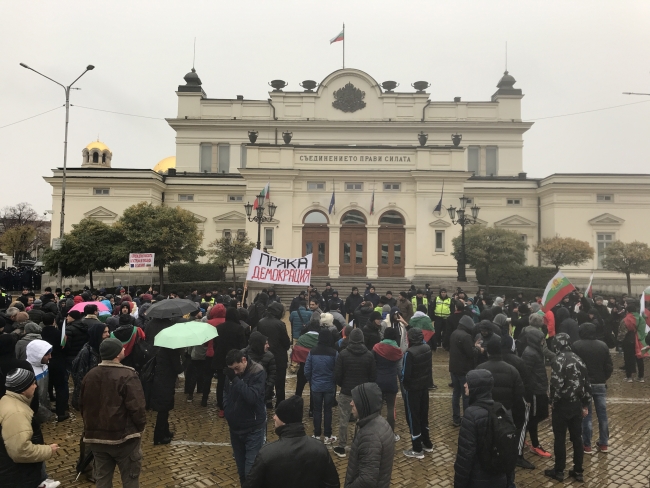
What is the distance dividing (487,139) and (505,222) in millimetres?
10658

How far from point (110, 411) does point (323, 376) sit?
3234mm

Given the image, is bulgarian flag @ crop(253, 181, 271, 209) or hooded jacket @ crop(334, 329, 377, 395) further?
bulgarian flag @ crop(253, 181, 271, 209)

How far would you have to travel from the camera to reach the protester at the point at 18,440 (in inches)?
160

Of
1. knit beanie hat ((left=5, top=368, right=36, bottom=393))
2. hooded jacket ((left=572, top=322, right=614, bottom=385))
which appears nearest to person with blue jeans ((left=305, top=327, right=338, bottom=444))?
knit beanie hat ((left=5, top=368, right=36, bottom=393))

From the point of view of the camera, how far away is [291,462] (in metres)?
3.28

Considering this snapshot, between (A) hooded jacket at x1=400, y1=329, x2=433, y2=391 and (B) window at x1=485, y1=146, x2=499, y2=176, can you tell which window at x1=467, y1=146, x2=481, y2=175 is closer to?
(B) window at x1=485, y1=146, x2=499, y2=176

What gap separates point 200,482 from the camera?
235 inches

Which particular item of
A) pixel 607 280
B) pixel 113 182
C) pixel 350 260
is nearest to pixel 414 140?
pixel 350 260

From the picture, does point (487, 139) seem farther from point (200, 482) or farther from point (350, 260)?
point (200, 482)

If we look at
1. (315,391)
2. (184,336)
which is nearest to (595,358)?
(315,391)

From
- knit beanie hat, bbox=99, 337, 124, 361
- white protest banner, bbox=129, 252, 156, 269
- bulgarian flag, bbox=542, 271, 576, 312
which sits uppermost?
white protest banner, bbox=129, 252, 156, 269

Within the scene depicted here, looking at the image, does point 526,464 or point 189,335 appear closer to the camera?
point 526,464

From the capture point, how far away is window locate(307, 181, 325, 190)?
→ 31.5 meters

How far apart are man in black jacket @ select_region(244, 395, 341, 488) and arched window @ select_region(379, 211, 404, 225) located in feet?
93.8
